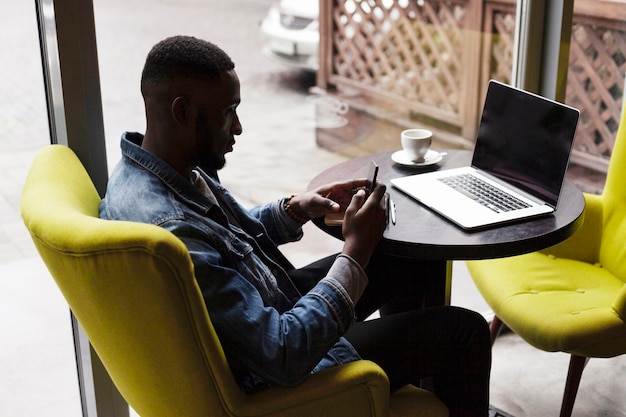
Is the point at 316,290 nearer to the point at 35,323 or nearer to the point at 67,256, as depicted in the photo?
the point at 67,256

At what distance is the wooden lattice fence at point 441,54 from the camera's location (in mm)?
2594

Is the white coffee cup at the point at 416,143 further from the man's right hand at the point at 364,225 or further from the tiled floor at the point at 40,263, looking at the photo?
the tiled floor at the point at 40,263

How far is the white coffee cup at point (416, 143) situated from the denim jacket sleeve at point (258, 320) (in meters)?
0.67

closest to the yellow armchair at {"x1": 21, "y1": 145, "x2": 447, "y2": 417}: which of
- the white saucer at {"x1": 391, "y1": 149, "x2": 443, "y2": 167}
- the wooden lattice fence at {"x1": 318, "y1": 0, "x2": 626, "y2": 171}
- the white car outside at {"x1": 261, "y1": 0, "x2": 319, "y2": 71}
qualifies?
the white saucer at {"x1": 391, "y1": 149, "x2": 443, "y2": 167}

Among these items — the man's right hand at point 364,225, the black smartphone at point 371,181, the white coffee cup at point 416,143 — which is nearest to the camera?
the man's right hand at point 364,225

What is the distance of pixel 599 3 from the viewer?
2.76 m

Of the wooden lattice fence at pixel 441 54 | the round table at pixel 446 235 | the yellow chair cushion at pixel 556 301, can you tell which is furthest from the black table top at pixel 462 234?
the wooden lattice fence at pixel 441 54

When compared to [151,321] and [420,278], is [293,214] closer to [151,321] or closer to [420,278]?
[420,278]

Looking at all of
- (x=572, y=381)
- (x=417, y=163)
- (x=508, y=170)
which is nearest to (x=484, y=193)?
(x=508, y=170)

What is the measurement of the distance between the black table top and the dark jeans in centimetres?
12

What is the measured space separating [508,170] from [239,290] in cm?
85

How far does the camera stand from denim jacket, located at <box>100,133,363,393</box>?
1238mm

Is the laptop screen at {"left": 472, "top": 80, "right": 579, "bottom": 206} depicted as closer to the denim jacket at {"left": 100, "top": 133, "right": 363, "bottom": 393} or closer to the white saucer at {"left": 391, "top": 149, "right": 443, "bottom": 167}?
the white saucer at {"left": 391, "top": 149, "right": 443, "bottom": 167}

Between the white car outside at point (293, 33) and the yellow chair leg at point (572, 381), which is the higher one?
the white car outside at point (293, 33)
